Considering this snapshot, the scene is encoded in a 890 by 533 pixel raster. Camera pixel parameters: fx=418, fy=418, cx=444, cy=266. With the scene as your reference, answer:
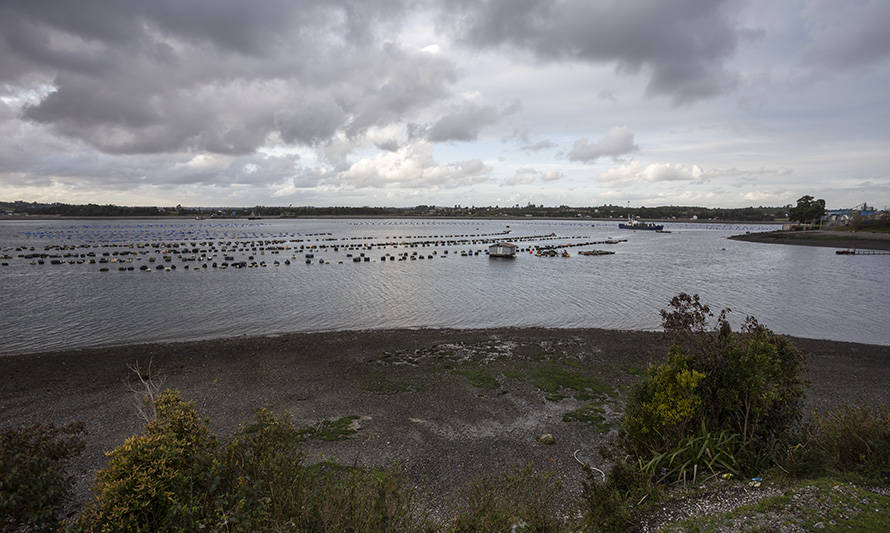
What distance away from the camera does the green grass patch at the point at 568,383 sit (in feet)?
45.2

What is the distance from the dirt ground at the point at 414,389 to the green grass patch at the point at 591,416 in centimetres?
5

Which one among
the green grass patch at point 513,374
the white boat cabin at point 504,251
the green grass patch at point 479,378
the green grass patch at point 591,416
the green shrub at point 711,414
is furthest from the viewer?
the white boat cabin at point 504,251

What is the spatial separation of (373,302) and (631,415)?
85.1 feet

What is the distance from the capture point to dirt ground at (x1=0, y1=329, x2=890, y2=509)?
983 cm

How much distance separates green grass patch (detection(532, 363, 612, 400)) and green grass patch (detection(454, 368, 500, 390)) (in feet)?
5.04

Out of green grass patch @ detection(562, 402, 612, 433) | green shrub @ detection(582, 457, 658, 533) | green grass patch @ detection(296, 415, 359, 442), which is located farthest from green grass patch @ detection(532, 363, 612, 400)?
green shrub @ detection(582, 457, 658, 533)

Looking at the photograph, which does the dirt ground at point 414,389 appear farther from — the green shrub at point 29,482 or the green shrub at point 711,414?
the green shrub at point 29,482

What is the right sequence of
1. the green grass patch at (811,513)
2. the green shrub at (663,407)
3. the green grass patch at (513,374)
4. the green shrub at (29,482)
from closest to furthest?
the green shrub at (29,482) < the green grass patch at (811,513) < the green shrub at (663,407) < the green grass patch at (513,374)

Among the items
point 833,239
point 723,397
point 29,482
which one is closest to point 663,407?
point 723,397

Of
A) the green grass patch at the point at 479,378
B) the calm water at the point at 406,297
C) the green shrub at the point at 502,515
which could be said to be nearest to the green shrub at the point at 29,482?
the green shrub at the point at 502,515

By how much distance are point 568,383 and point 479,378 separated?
3.11m

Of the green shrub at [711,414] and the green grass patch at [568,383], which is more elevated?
the green shrub at [711,414]

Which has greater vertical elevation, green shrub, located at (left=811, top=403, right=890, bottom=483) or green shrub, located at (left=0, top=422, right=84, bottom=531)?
green shrub, located at (left=0, top=422, right=84, bottom=531)

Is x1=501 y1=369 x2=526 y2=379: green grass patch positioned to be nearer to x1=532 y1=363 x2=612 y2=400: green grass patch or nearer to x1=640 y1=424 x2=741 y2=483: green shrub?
x1=532 y1=363 x2=612 y2=400: green grass patch
